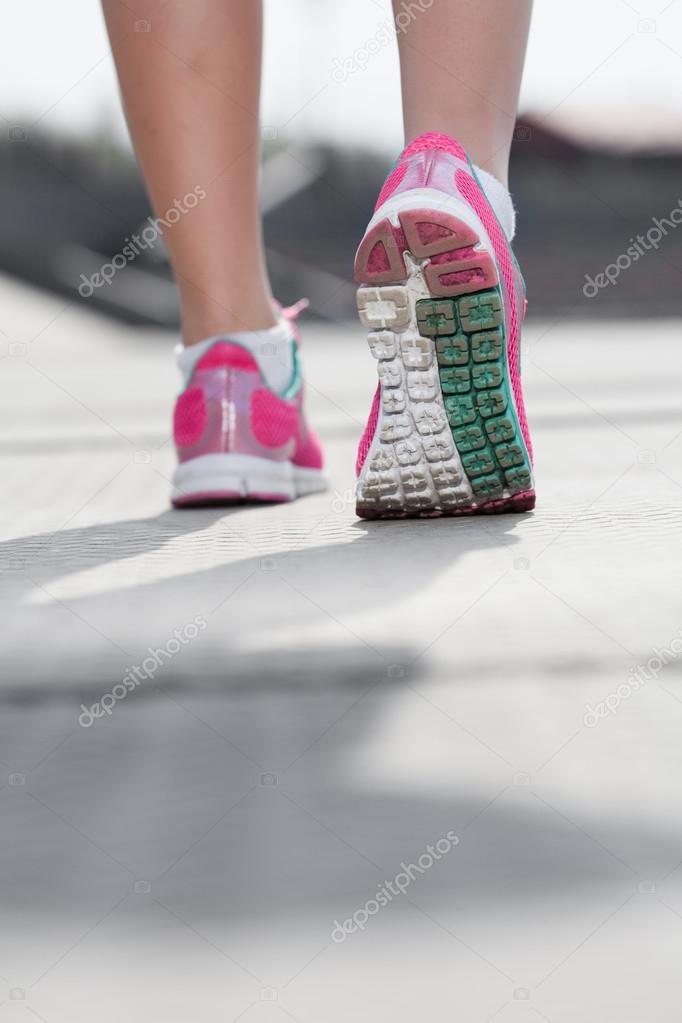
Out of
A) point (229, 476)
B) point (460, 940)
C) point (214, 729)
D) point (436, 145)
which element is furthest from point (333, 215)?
point (460, 940)

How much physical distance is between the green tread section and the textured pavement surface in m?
0.06

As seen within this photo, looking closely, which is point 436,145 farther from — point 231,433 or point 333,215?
point 333,215

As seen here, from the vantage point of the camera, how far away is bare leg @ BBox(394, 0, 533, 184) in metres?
0.91

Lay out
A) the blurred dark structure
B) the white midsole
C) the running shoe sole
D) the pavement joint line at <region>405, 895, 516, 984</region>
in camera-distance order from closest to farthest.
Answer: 1. the pavement joint line at <region>405, 895, 516, 984</region>
2. the running shoe sole
3. the white midsole
4. the blurred dark structure

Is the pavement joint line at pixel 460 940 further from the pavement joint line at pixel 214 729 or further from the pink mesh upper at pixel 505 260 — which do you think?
the pink mesh upper at pixel 505 260

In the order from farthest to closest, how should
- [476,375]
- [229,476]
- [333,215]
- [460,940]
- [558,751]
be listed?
[333,215] → [229,476] → [476,375] → [558,751] → [460,940]

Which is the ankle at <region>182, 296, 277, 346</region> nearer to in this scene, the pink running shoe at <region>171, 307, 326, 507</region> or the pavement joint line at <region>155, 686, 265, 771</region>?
the pink running shoe at <region>171, 307, 326, 507</region>

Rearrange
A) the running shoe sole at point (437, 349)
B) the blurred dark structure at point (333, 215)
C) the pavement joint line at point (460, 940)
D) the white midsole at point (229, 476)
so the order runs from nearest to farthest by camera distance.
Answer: the pavement joint line at point (460, 940)
the running shoe sole at point (437, 349)
the white midsole at point (229, 476)
the blurred dark structure at point (333, 215)

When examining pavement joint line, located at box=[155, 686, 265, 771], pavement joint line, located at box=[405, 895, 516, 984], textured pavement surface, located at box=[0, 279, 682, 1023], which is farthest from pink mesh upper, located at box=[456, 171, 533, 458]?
pavement joint line, located at box=[405, 895, 516, 984]

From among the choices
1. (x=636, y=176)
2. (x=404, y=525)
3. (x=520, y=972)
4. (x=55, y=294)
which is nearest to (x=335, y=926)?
(x=520, y=972)

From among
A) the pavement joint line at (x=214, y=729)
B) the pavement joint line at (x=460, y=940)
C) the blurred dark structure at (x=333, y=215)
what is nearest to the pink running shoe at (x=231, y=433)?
the pavement joint line at (x=214, y=729)

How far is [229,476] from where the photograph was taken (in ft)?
3.45

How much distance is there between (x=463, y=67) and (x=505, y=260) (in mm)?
148

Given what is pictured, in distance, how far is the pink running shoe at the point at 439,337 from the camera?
82cm
